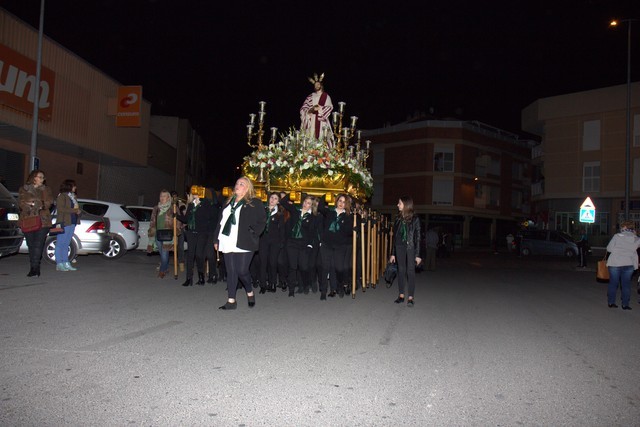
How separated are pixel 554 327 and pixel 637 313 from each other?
112 inches

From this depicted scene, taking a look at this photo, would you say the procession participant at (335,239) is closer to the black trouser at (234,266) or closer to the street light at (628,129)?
the black trouser at (234,266)

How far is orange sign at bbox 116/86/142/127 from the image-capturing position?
2733cm

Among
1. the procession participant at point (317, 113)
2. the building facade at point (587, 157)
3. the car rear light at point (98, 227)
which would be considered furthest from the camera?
the building facade at point (587, 157)

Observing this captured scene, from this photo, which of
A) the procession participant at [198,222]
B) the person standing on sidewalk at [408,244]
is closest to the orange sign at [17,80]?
the procession participant at [198,222]

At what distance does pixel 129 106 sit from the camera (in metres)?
27.5

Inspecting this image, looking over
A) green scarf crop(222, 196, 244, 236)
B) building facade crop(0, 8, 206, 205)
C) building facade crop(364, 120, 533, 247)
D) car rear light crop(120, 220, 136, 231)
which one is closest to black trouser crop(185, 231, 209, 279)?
green scarf crop(222, 196, 244, 236)

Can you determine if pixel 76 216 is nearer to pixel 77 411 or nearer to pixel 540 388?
pixel 77 411

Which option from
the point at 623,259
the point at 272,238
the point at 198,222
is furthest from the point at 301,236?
the point at 623,259

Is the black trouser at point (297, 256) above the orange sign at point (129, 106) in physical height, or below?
below

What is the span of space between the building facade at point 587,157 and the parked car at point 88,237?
3351 centimetres

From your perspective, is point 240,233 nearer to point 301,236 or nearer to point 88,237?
point 301,236

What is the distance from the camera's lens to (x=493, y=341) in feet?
22.4

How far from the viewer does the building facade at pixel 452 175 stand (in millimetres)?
49875

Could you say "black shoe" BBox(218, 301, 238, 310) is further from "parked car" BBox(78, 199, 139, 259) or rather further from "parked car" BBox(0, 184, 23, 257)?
"parked car" BBox(78, 199, 139, 259)
